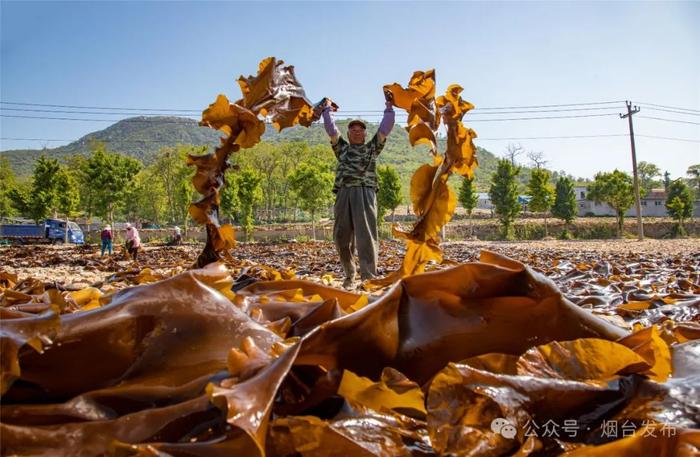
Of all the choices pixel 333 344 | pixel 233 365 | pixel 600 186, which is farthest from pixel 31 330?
pixel 600 186

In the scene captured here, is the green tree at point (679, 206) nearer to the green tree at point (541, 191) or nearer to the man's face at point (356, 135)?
the green tree at point (541, 191)

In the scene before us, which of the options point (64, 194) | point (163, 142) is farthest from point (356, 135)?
point (163, 142)

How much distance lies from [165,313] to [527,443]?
683 millimetres

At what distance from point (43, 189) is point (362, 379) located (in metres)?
35.6

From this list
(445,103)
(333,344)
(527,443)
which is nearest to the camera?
(527,443)

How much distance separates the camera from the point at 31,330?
2.54ft

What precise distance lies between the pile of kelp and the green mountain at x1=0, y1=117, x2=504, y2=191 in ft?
414

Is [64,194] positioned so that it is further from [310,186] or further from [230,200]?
[310,186]

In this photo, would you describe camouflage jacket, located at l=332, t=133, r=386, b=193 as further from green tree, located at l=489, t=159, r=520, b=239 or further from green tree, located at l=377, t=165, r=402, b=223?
green tree, located at l=489, t=159, r=520, b=239

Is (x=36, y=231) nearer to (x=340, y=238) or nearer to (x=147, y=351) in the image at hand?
(x=340, y=238)

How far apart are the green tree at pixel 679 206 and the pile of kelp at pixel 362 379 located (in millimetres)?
39984

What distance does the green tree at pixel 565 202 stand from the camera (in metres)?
37.7

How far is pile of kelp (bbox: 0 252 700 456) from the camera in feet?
2.22

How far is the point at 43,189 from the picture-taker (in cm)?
2988
